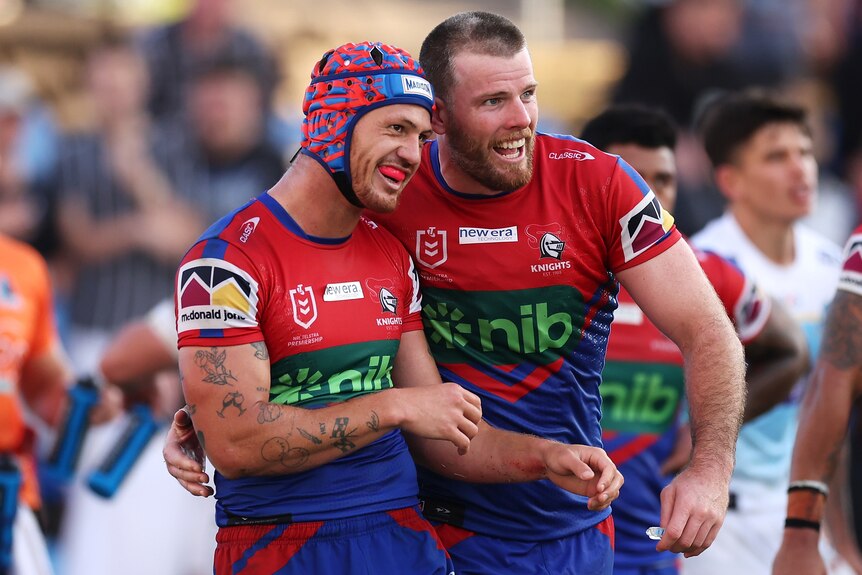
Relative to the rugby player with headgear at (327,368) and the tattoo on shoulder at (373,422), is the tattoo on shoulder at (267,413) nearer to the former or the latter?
the rugby player with headgear at (327,368)

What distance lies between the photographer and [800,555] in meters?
5.08

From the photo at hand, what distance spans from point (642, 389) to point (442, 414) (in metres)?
2.03

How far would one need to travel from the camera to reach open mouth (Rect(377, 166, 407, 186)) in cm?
415

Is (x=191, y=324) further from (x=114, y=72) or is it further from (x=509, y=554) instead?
(x=114, y=72)

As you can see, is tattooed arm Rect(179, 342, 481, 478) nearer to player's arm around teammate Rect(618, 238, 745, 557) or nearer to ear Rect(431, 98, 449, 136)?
player's arm around teammate Rect(618, 238, 745, 557)

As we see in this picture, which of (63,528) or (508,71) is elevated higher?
(508,71)

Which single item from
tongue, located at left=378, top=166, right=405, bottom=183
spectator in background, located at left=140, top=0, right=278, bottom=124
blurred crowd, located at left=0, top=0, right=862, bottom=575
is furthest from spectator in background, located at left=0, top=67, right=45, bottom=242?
tongue, located at left=378, top=166, right=405, bottom=183

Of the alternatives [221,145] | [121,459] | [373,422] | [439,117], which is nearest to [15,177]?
[221,145]

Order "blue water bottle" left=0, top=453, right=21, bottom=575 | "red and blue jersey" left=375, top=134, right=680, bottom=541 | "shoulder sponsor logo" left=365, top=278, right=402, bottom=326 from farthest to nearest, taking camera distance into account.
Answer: "blue water bottle" left=0, top=453, right=21, bottom=575 < "red and blue jersey" left=375, top=134, right=680, bottom=541 < "shoulder sponsor logo" left=365, top=278, right=402, bottom=326

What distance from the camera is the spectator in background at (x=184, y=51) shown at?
11.0 meters

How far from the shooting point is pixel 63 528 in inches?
324

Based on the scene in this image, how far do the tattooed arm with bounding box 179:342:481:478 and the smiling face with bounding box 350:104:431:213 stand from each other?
0.59 m

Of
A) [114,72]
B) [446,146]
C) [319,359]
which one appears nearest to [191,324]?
[319,359]

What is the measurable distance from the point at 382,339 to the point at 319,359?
230 mm
